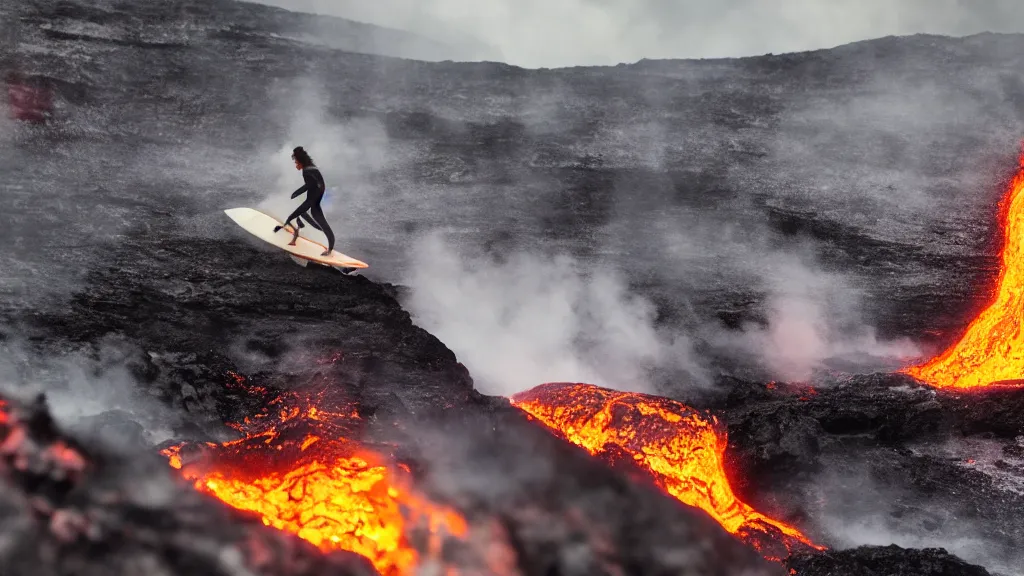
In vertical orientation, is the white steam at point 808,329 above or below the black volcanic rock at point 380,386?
above

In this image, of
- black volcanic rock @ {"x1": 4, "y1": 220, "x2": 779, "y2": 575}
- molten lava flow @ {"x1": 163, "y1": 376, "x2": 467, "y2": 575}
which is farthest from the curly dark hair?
molten lava flow @ {"x1": 163, "y1": 376, "x2": 467, "y2": 575}

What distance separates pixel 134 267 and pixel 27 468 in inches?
254

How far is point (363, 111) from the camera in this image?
1426cm

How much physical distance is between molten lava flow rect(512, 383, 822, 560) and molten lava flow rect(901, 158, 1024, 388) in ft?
14.4

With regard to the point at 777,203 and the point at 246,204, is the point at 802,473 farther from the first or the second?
the point at 246,204

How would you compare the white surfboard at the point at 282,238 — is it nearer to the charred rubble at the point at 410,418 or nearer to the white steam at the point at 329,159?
the charred rubble at the point at 410,418

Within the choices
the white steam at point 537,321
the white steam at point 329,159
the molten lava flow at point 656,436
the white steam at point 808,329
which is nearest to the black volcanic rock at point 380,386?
the molten lava flow at point 656,436

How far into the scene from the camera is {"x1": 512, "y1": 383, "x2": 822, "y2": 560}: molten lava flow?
7.55 m

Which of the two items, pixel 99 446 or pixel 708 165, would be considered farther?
pixel 708 165

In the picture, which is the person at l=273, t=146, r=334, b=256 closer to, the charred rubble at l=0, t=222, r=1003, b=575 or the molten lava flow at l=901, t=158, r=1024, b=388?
the charred rubble at l=0, t=222, r=1003, b=575

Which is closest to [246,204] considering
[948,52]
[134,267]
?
[134,267]

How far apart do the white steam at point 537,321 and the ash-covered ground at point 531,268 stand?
0.18 feet

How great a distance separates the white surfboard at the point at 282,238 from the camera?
9891mm

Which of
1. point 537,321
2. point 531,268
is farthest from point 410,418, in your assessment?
point 531,268
